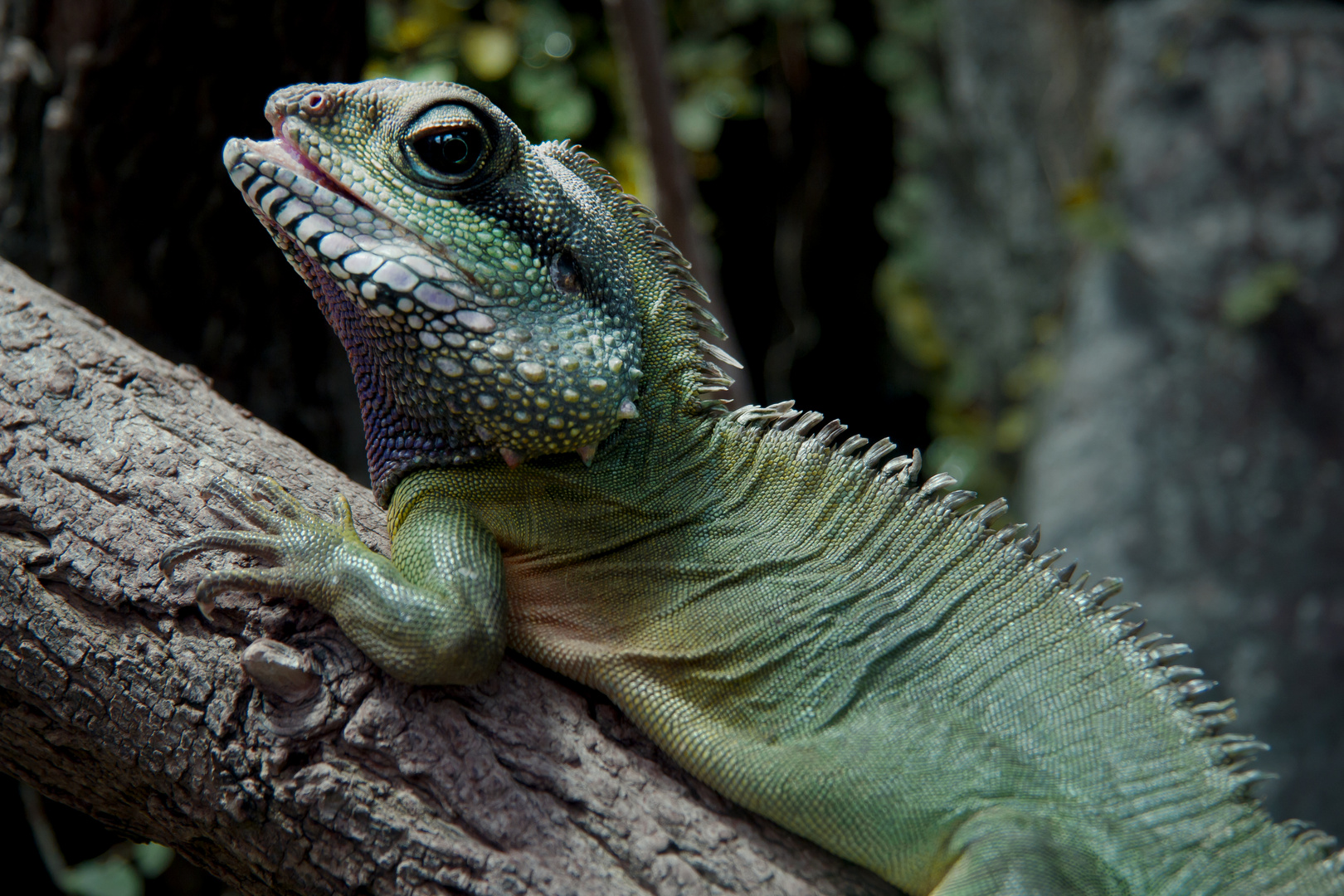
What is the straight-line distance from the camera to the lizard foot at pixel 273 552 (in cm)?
232

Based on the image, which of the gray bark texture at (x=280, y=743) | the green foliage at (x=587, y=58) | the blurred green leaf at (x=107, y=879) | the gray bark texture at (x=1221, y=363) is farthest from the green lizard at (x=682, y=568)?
the gray bark texture at (x=1221, y=363)

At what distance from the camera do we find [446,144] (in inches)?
97.7

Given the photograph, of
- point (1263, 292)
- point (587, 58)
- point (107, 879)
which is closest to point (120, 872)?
point (107, 879)

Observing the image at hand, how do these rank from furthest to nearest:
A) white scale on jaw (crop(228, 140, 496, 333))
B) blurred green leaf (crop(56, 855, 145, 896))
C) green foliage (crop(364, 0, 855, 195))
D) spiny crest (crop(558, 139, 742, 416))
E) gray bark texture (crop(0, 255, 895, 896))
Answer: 1. green foliage (crop(364, 0, 855, 195))
2. blurred green leaf (crop(56, 855, 145, 896))
3. spiny crest (crop(558, 139, 742, 416))
4. white scale on jaw (crop(228, 140, 496, 333))
5. gray bark texture (crop(0, 255, 895, 896))

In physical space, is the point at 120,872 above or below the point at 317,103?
below

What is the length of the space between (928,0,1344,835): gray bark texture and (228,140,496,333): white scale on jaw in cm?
604

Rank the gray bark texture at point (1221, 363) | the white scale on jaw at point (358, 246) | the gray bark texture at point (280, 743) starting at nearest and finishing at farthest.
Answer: the gray bark texture at point (280, 743)
the white scale on jaw at point (358, 246)
the gray bark texture at point (1221, 363)

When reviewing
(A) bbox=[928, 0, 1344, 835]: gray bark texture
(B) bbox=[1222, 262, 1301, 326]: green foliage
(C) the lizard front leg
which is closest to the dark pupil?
(C) the lizard front leg

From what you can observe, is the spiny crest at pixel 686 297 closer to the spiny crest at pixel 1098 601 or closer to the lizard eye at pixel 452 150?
the spiny crest at pixel 1098 601

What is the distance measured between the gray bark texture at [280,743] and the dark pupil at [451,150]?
1045 millimetres

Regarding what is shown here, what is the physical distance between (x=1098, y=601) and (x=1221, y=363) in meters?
5.26

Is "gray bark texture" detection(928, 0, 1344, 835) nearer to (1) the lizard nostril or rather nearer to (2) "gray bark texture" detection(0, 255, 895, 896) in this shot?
(2) "gray bark texture" detection(0, 255, 895, 896)

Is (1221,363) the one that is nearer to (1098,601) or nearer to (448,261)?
(1098,601)

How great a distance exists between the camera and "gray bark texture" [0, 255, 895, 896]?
227 centimetres
